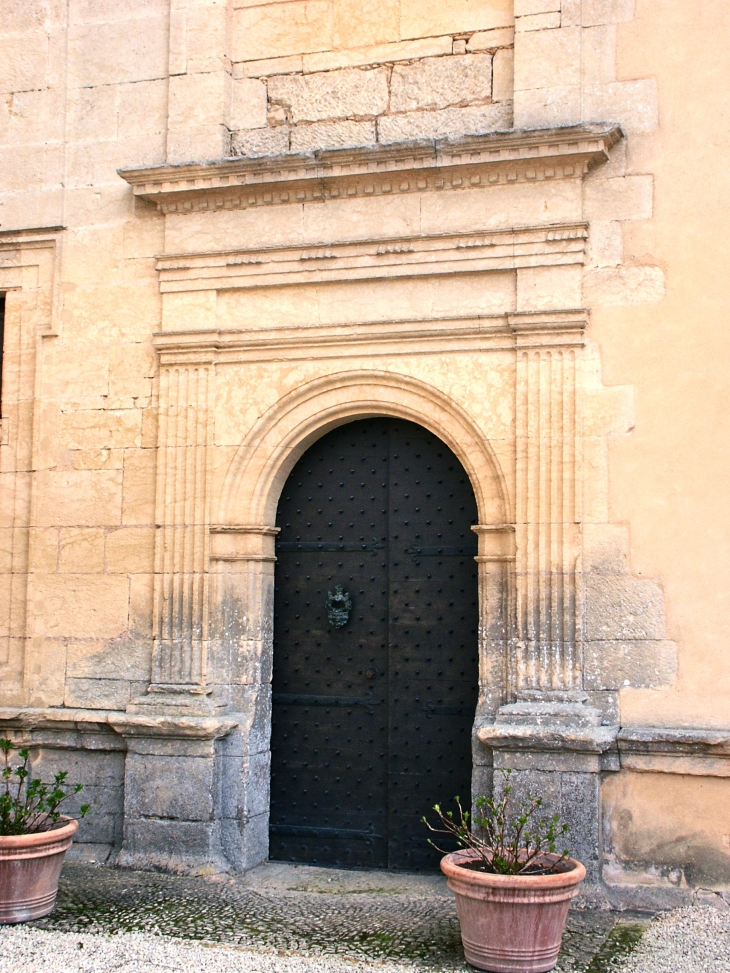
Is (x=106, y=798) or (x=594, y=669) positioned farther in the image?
(x=106, y=798)

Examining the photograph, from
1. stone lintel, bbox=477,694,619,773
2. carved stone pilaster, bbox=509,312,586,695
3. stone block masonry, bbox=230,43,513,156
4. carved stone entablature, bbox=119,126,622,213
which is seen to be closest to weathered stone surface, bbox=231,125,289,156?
stone block masonry, bbox=230,43,513,156

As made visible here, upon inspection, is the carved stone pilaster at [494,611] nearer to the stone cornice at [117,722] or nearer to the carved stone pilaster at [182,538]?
the stone cornice at [117,722]

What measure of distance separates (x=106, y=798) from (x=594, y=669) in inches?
118

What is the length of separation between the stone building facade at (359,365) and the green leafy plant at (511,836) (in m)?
0.21

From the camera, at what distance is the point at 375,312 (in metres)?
6.49

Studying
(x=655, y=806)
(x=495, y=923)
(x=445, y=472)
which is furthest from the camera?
(x=445, y=472)

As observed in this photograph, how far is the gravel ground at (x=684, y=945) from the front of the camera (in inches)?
193

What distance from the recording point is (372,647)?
657 centimetres

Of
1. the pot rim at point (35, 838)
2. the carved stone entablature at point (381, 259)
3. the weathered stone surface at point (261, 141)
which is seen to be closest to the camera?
A: the pot rim at point (35, 838)

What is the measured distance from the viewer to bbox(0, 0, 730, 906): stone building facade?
590 centimetres

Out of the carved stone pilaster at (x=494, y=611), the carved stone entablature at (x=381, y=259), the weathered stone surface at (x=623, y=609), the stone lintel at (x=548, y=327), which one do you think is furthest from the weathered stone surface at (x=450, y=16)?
the weathered stone surface at (x=623, y=609)

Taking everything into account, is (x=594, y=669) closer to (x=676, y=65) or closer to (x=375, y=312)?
(x=375, y=312)

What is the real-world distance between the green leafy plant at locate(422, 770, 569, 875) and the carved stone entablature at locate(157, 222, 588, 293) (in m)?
2.84

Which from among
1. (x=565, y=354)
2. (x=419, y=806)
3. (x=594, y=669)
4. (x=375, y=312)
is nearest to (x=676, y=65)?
(x=565, y=354)
